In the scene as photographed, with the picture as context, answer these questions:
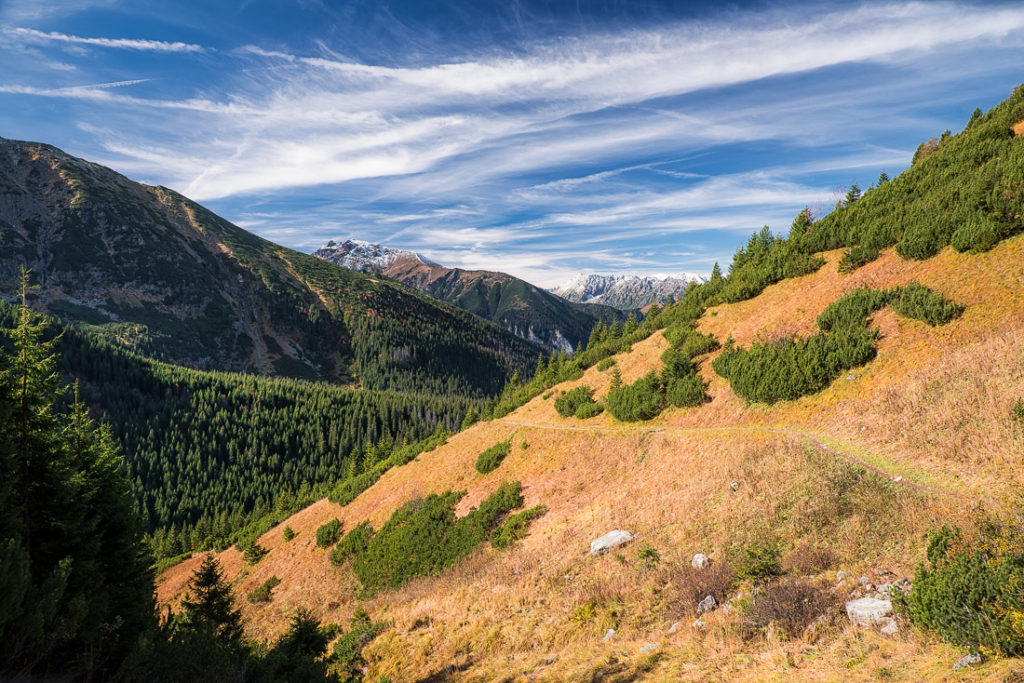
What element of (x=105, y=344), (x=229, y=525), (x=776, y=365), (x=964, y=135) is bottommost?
(x=229, y=525)

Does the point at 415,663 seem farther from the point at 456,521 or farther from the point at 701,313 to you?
the point at 701,313

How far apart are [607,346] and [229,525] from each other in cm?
9147

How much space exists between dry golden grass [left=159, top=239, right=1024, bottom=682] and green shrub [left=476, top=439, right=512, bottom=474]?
4.83 m

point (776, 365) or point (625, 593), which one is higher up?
point (776, 365)

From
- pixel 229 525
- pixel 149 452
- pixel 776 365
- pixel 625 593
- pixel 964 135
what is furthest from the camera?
pixel 149 452

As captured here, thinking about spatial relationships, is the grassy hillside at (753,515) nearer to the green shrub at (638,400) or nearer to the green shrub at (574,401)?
the green shrub at (638,400)

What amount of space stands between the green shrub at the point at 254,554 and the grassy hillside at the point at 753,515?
10575 millimetres

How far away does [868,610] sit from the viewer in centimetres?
948

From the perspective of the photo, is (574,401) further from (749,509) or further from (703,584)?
(703,584)

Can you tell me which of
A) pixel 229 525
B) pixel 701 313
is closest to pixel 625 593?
pixel 701 313

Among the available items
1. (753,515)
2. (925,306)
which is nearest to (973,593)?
(753,515)

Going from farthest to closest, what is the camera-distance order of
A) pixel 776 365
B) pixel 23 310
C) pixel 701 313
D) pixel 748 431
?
pixel 701 313 < pixel 776 365 < pixel 748 431 < pixel 23 310

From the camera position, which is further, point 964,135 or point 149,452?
point 149,452

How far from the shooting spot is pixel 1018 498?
1027cm
